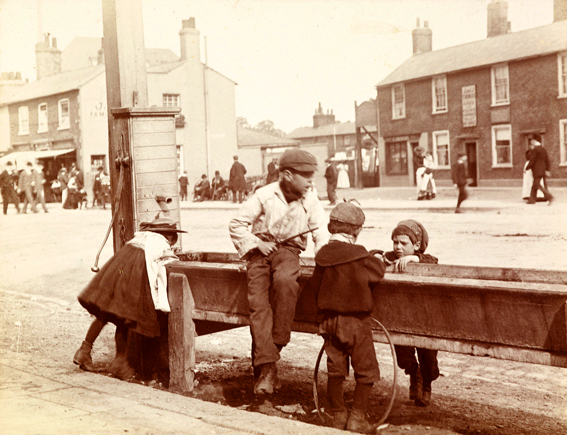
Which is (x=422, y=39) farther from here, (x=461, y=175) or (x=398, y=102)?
(x=461, y=175)

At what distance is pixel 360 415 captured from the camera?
13.8 feet

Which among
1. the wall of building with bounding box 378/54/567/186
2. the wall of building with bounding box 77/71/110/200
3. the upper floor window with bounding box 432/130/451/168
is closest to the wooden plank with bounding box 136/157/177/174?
the wall of building with bounding box 378/54/567/186

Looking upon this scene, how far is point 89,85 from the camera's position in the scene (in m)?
42.7

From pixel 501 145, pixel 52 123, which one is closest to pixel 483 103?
pixel 501 145

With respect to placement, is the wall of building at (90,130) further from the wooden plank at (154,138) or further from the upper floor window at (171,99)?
the wooden plank at (154,138)

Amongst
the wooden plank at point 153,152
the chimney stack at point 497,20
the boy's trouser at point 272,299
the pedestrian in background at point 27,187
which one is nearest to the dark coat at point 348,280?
the boy's trouser at point 272,299

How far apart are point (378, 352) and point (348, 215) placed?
221 centimetres

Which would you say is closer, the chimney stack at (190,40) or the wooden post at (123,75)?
the wooden post at (123,75)

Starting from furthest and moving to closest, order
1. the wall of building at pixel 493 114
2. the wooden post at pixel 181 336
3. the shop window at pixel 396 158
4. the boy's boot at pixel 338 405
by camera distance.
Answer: the shop window at pixel 396 158, the wall of building at pixel 493 114, the wooden post at pixel 181 336, the boy's boot at pixel 338 405

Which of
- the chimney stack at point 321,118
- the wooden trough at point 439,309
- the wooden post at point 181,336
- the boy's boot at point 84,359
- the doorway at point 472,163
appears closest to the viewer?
the wooden trough at point 439,309

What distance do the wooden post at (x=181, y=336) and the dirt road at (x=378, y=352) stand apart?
199 mm

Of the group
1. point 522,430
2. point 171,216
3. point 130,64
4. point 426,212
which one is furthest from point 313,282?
point 426,212

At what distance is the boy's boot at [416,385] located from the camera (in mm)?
4816

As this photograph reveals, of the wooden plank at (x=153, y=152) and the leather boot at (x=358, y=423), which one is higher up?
the wooden plank at (x=153, y=152)
